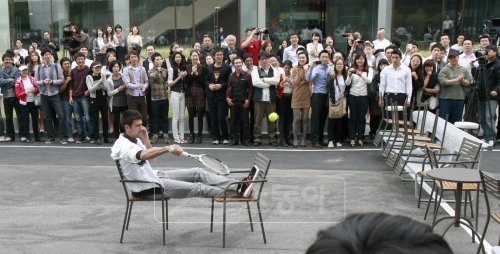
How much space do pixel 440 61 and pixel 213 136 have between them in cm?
486

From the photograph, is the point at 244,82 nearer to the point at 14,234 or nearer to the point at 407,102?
the point at 407,102

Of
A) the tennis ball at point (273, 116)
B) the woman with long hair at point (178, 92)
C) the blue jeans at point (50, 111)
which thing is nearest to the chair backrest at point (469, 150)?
the tennis ball at point (273, 116)

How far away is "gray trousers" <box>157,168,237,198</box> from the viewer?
682cm

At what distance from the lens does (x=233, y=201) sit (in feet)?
22.0

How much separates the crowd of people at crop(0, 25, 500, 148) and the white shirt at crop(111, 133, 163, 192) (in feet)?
19.1

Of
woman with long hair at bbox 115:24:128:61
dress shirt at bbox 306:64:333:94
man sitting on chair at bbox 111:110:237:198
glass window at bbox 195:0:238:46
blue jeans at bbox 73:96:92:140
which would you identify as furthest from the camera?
glass window at bbox 195:0:238:46

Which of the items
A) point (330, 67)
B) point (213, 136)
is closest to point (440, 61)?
point (330, 67)

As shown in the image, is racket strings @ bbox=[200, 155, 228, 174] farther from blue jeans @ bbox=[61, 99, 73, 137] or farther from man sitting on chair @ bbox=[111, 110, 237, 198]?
blue jeans @ bbox=[61, 99, 73, 137]

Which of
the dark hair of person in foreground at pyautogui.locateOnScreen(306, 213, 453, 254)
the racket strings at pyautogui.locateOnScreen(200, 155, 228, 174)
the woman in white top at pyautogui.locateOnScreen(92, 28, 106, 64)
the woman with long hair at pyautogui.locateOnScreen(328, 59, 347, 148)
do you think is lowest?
the racket strings at pyautogui.locateOnScreen(200, 155, 228, 174)

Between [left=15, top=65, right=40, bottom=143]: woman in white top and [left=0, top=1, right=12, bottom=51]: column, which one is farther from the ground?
[left=0, top=1, right=12, bottom=51]: column

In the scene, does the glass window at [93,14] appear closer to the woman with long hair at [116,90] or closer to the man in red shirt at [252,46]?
the man in red shirt at [252,46]

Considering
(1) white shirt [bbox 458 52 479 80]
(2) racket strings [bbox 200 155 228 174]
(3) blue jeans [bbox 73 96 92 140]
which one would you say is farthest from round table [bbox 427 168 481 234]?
(3) blue jeans [bbox 73 96 92 140]

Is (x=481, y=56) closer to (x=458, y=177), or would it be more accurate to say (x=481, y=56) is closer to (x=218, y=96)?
(x=218, y=96)

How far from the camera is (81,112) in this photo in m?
13.2
